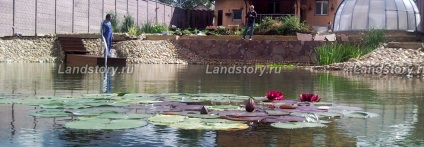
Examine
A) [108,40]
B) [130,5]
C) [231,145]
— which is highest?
[130,5]

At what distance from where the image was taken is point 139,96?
784 centimetres

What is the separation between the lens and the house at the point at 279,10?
135ft

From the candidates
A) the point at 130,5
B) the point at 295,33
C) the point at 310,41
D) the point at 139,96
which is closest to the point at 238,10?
the point at 130,5

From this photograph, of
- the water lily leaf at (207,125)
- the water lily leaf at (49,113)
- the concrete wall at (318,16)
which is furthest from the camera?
the concrete wall at (318,16)

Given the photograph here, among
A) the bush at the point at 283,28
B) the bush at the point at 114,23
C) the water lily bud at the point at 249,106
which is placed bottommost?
the water lily bud at the point at 249,106

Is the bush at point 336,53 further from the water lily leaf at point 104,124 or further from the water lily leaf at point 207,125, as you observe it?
the water lily leaf at point 104,124

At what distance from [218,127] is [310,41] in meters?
19.3

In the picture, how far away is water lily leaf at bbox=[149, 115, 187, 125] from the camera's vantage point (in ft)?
17.7

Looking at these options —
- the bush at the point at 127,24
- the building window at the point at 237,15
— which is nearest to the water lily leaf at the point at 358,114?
the bush at the point at 127,24

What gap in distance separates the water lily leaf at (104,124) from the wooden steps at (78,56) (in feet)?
45.6

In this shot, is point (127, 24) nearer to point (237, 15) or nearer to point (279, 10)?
point (237, 15)

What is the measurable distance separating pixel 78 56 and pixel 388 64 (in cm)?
988

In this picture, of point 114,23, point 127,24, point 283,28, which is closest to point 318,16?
point 127,24

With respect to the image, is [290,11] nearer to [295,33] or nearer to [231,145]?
[295,33]
